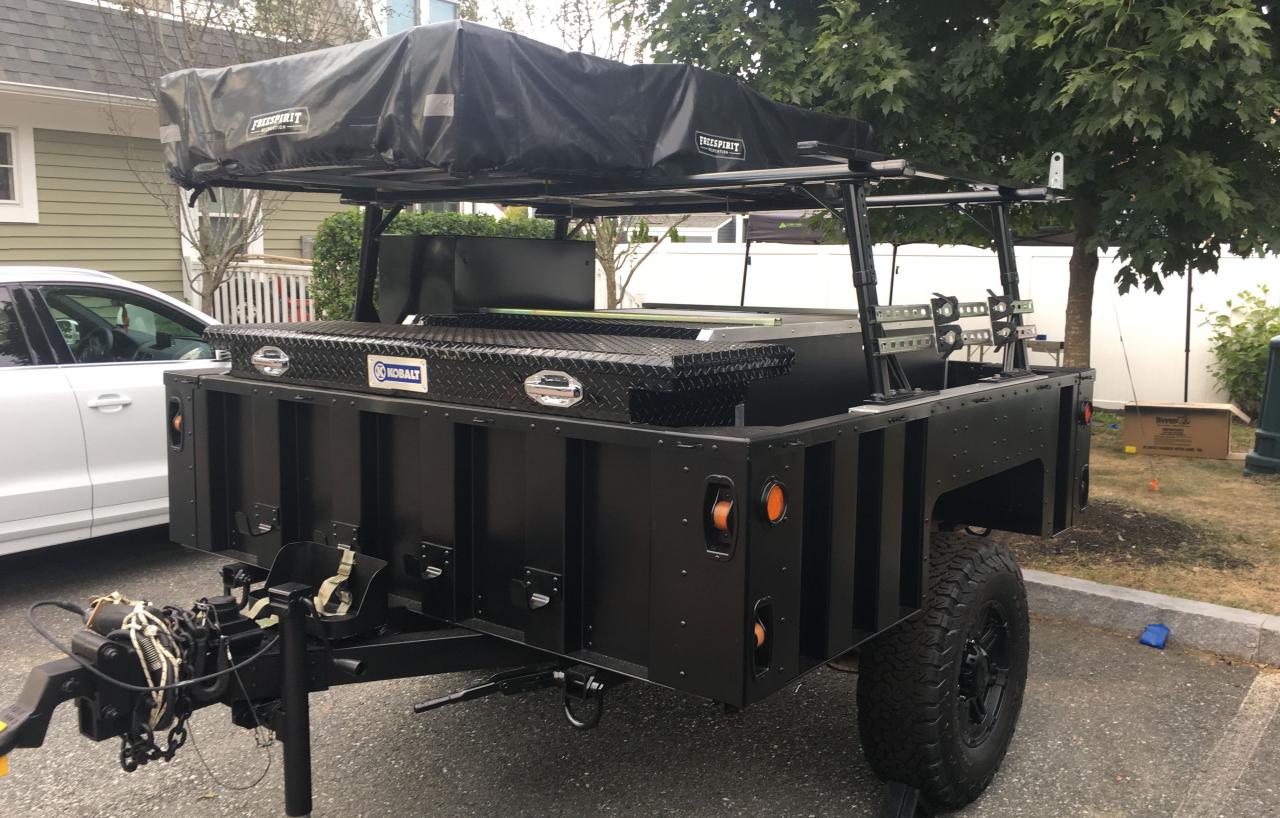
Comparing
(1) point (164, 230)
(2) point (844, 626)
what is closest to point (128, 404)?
(2) point (844, 626)

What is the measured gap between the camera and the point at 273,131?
3.45 metres

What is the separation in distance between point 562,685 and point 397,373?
3.41 ft

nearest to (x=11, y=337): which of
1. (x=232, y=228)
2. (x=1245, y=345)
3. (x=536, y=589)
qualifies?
(x=536, y=589)

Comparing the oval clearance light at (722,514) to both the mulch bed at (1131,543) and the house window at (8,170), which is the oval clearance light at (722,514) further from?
the house window at (8,170)

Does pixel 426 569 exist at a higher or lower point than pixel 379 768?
higher

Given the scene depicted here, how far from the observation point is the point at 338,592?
10.6 ft

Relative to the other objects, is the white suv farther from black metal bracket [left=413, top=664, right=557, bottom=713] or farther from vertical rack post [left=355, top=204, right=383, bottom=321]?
black metal bracket [left=413, top=664, right=557, bottom=713]

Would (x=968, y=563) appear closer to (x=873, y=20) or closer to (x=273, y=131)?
(x=273, y=131)

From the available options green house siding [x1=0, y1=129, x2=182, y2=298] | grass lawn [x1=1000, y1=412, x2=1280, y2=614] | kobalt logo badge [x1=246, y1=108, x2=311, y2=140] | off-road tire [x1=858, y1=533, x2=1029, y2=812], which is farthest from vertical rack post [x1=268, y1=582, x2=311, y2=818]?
green house siding [x1=0, y1=129, x2=182, y2=298]

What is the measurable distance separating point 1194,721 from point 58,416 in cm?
537

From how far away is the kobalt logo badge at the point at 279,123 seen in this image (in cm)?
337

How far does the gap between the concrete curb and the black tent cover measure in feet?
9.01

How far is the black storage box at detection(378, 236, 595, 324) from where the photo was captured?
422 centimetres

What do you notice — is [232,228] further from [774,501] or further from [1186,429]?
[774,501]
